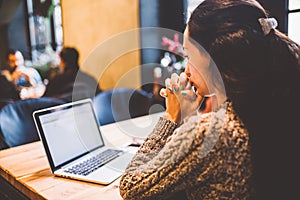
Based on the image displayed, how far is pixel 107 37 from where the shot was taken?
14.6ft

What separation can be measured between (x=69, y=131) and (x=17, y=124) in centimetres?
65

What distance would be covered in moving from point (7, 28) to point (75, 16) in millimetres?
2454

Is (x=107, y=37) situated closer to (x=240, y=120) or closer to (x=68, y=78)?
(x=68, y=78)

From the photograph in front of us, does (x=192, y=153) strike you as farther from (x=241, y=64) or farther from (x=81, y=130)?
(x=81, y=130)

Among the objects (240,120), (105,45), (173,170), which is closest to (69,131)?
(173,170)

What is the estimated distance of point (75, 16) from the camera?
507 cm

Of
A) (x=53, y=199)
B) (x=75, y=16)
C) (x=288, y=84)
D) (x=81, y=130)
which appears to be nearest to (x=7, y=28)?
(x=75, y=16)

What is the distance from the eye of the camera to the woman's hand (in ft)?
2.89

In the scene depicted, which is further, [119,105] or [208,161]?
[119,105]

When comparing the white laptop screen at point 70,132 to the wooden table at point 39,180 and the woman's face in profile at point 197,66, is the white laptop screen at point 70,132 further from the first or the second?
the woman's face in profile at point 197,66

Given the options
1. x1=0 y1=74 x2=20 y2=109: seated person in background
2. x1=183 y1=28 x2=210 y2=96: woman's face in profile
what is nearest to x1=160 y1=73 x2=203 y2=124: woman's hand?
x1=183 y1=28 x2=210 y2=96: woman's face in profile

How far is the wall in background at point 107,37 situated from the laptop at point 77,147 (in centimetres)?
225

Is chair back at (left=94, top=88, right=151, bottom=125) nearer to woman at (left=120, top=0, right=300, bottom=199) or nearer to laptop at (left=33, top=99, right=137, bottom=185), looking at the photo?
laptop at (left=33, top=99, right=137, bottom=185)

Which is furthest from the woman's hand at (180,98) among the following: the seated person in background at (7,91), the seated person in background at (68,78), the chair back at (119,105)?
the seated person in background at (7,91)
